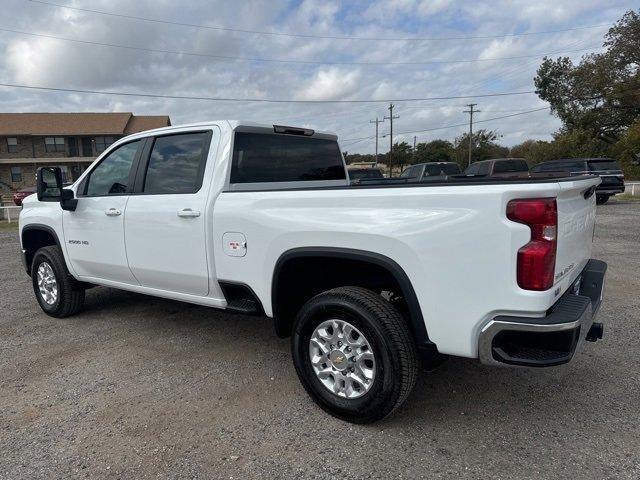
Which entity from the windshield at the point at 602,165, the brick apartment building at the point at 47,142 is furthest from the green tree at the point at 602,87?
the brick apartment building at the point at 47,142

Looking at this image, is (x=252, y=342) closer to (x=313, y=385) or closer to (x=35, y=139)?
(x=313, y=385)

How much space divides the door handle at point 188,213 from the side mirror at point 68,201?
1591 millimetres

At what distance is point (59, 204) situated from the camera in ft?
16.1

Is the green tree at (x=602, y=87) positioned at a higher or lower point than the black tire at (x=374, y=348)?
higher

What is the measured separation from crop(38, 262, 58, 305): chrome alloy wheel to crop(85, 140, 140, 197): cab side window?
1133mm

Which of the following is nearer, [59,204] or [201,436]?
[201,436]

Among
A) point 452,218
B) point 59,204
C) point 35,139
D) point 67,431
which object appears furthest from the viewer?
point 35,139

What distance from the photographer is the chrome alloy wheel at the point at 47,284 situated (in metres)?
5.15

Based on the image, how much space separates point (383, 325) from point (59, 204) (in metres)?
3.83


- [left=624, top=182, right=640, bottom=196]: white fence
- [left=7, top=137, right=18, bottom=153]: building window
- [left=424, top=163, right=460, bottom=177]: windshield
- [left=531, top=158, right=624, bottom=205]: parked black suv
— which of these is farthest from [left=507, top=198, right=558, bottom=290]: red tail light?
[left=7, top=137, right=18, bottom=153]: building window

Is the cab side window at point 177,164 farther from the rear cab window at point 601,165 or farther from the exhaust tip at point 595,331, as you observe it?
the rear cab window at point 601,165

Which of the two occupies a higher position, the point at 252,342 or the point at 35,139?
the point at 35,139

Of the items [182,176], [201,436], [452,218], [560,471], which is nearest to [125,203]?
[182,176]

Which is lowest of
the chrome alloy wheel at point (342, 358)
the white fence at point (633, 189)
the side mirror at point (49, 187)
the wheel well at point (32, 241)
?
the white fence at point (633, 189)
